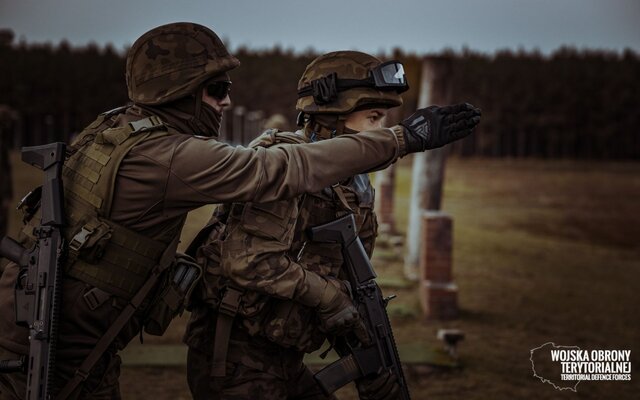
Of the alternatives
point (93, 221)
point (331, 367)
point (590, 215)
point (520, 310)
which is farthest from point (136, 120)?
point (590, 215)

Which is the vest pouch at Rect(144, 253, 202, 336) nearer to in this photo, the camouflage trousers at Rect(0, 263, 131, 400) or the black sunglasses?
the camouflage trousers at Rect(0, 263, 131, 400)

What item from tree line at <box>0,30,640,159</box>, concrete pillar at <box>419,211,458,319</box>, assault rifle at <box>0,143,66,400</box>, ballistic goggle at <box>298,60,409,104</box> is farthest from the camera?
tree line at <box>0,30,640,159</box>

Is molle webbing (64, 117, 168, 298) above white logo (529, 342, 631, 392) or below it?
above

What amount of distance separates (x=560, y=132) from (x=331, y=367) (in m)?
35.5

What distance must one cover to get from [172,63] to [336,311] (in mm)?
1125

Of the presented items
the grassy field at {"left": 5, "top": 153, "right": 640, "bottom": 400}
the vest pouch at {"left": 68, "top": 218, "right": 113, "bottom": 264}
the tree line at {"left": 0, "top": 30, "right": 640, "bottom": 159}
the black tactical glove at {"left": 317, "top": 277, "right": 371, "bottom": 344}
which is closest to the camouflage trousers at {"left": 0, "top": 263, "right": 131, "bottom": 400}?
the vest pouch at {"left": 68, "top": 218, "right": 113, "bottom": 264}

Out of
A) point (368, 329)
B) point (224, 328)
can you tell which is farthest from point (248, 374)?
point (368, 329)

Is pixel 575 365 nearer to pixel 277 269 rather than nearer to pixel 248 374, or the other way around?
pixel 248 374

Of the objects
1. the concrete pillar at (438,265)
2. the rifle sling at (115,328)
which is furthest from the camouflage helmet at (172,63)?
the concrete pillar at (438,265)

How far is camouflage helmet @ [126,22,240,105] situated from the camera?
3176 millimetres

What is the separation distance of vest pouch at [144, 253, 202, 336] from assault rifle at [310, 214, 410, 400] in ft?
1.91

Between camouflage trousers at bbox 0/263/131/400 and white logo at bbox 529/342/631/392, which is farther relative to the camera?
white logo at bbox 529/342/631/392

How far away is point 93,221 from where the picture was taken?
3070mm

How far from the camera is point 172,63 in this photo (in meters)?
3.18
